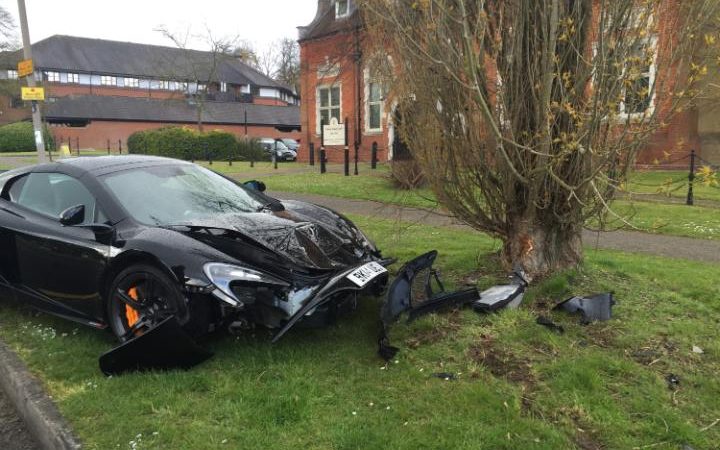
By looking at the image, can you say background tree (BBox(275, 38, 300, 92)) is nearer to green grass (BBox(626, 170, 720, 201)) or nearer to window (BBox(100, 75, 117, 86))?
window (BBox(100, 75, 117, 86))

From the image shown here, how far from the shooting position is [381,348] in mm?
3684

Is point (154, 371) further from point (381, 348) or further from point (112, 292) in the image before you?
point (381, 348)

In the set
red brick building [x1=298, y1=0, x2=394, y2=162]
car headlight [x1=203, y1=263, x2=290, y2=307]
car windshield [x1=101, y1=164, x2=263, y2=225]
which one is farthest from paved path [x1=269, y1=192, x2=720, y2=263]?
red brick building [x1=298, y1=0, x2=394, y2=162]

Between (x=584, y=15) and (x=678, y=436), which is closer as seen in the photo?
(x=678, y=436)

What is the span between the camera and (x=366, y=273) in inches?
156

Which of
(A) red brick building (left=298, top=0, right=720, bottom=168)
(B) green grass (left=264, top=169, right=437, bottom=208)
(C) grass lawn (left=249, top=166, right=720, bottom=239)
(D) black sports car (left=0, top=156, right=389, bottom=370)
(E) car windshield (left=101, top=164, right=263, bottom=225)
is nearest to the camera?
(D) black sports car (left=0, top=156, right=389, bottom=370)

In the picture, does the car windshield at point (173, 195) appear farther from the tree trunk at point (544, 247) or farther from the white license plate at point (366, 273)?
the tree trunk at point (544, 247)

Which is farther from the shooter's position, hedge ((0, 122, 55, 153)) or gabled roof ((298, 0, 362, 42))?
hedge ((0, 122, 55, 153))

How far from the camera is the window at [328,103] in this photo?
26.6 m

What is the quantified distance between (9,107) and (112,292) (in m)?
65.3

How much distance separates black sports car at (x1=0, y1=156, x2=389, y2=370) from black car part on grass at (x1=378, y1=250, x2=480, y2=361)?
0.61ft

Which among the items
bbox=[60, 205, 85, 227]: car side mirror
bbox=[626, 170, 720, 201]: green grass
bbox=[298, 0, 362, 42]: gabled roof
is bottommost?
bbox=[60, 205, 85, 227]: car side mirror

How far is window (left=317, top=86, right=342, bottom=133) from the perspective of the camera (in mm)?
26578

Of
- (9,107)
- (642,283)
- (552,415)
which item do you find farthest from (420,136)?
(9,107)
